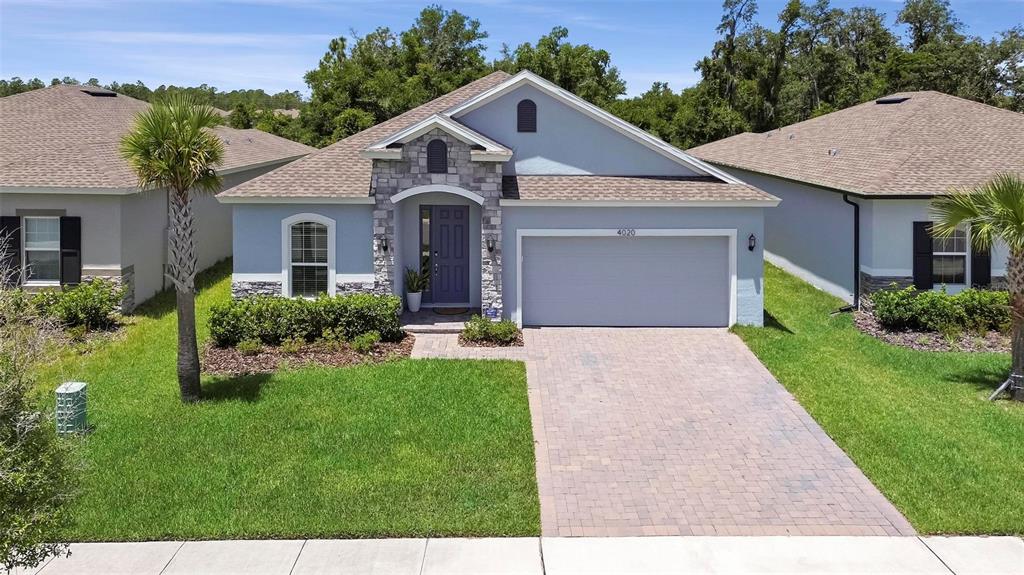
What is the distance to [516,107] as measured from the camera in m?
18.9

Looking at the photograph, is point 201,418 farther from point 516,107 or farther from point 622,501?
point 516,107

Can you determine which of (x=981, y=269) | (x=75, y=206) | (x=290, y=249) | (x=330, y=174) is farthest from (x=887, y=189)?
(x=75, y=206)

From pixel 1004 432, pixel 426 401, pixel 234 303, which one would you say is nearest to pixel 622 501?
pixel 426 401

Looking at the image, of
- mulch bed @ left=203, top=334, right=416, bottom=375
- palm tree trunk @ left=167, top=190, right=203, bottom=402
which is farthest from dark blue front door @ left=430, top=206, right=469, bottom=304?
palm tree trunk @ left=167, top=190, right=203, bottom=402

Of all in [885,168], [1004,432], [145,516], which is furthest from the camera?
[885,168]

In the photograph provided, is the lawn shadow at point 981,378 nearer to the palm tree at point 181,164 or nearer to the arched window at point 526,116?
the arched window at point 526,116

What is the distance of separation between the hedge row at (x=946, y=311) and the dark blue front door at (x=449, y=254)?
881 centimetres

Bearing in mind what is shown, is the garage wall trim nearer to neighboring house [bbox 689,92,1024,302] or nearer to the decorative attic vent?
neighboring house [bbox 689,92,1024,302]

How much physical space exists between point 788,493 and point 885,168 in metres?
12.1

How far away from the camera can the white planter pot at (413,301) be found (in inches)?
754

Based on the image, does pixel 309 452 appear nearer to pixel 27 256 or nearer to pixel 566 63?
pixel 27 256

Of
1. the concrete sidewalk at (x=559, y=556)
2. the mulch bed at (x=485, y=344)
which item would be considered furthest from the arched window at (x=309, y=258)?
the concrete sidewalk at (x=559, y=556)

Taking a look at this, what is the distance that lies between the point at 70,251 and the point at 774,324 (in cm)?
1511

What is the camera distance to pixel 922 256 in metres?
18.7
